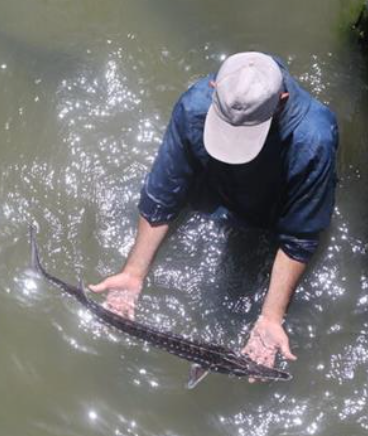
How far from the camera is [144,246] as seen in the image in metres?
4.15

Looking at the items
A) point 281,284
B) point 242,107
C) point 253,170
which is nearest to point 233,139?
point 242,107

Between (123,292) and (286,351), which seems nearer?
(286,351)

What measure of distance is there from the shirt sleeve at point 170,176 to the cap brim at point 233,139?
0.36 metres

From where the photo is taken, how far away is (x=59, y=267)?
4.61 metres

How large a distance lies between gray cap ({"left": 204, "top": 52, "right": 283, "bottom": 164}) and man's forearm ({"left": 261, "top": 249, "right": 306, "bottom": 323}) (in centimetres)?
89

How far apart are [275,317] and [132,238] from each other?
3.64 ft

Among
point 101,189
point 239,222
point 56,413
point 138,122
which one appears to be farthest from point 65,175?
point 56,413

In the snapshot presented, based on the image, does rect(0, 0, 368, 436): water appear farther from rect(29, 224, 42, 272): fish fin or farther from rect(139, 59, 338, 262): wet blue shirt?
rect(139, 59, 338, 262): wet blue shirt

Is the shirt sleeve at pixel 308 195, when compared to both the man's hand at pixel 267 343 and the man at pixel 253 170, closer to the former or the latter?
the man at pixel 253 170

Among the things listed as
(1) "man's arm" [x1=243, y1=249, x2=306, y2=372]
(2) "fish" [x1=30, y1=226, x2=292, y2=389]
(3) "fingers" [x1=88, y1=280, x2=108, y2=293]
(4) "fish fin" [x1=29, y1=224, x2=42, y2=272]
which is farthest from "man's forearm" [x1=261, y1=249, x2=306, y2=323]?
(4) "fish fin" [x1=29, y1=224, x2=42, y2=272]

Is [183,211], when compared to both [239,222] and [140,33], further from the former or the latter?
[140,33]

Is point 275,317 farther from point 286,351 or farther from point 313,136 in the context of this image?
point 313,136

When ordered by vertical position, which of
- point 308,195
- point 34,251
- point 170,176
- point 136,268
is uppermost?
point 308,195

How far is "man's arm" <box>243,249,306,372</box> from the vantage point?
3.92 metres
